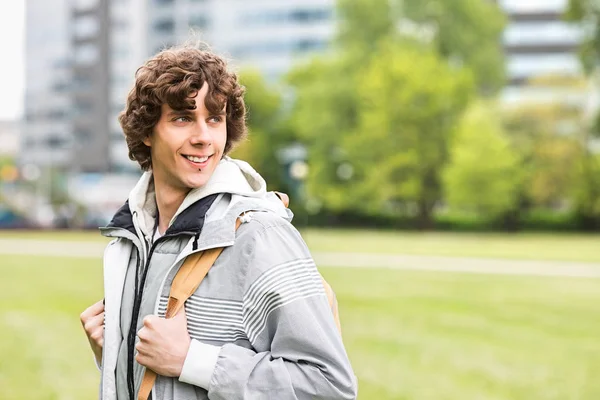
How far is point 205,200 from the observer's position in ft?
6.34

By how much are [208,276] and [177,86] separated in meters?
0.46

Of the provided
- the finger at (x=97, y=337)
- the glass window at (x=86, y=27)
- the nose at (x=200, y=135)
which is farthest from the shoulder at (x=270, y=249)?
the glass window at (x=86, y=27)

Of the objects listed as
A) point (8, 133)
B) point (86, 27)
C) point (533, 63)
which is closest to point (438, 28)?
point (533, 63)

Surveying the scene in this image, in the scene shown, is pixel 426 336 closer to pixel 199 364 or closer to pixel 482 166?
pixel 199 364

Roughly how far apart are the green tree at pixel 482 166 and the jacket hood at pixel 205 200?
4112 centimetres

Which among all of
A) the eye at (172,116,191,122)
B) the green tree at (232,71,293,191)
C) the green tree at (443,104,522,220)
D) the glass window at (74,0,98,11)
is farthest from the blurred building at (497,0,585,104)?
the eye at (172,116,191,122)

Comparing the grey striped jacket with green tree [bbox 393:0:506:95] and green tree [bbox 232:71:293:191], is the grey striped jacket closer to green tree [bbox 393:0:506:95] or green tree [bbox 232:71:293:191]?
green tree [bbox 393:0:506:95]

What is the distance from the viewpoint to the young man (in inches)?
69.2

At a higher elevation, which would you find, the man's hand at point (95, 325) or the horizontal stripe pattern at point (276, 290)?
the horizontal stripe pattern at point (276, 290)

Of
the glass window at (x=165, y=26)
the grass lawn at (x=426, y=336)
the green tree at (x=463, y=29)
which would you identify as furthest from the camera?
the glass window at (x=165, y=26)

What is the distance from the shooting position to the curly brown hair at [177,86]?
186 centimetres

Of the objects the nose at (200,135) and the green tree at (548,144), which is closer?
the nose at (200,135)

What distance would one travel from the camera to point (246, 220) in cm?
183

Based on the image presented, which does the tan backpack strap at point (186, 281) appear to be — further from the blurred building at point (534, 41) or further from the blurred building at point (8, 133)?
the blurred building at point (8, 133)
